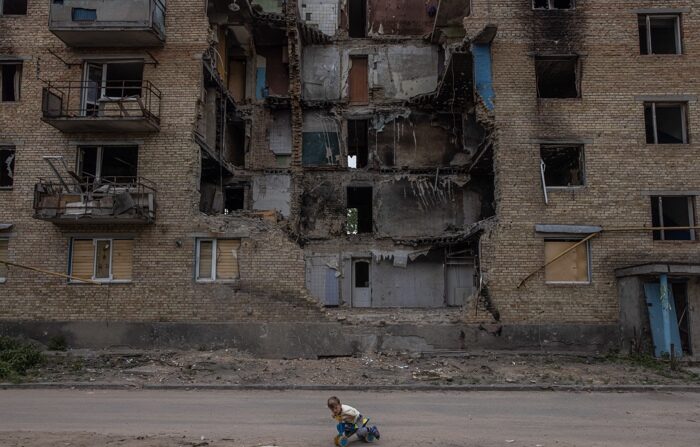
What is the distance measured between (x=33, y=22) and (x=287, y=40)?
9.98m

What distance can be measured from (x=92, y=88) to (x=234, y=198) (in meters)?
8.15

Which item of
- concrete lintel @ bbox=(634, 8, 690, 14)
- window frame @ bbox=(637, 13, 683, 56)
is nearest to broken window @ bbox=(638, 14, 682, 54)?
window frame @ bbox=(637, 13, 683, 56)

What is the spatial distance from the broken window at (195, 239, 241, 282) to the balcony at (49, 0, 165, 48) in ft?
21.7

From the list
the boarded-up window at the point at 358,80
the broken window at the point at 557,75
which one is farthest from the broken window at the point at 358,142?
the broken window at the point at 557,75

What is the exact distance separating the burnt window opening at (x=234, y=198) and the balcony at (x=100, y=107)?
6.81 m

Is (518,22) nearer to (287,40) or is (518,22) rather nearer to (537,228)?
(537,228)

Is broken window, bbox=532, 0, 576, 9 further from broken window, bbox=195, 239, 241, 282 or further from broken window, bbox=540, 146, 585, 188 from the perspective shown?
broken window, bbox=195, 239, 241, 282

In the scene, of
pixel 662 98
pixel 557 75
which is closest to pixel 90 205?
pixel 557 75

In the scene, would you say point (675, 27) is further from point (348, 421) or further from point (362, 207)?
point (348, 421)

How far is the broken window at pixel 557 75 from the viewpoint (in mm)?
17750

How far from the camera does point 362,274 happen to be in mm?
22953

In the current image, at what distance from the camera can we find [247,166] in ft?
77.4

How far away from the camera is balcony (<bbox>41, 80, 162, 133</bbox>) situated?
16484mm

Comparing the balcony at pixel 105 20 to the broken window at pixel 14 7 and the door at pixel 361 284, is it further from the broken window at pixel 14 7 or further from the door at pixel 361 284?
the door at pixel 361 284
